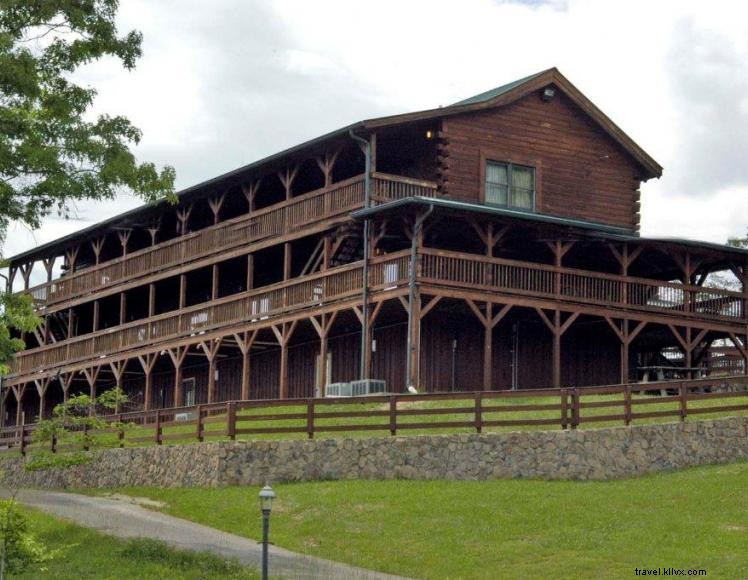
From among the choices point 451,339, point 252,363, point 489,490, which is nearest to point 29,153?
point 489,490

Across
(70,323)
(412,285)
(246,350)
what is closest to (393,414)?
(412,285)

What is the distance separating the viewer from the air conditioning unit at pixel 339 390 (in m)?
38.5

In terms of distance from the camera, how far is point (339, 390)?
3897 cm

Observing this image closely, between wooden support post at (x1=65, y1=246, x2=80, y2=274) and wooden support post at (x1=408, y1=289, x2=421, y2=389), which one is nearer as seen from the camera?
wooden support post at (x1=408, y1=289, x2=421, y2=389)

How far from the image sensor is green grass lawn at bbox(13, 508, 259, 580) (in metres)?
22.2

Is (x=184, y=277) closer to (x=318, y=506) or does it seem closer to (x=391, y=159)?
(x=391, y=159)

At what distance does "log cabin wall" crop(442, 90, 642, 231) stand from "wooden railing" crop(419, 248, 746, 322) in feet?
11.3

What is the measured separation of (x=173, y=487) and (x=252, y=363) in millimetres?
15646

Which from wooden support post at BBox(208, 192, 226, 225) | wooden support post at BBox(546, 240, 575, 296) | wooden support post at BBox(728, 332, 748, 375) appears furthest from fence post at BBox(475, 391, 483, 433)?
wooden support post at BBox(208, 192, 226, 225)

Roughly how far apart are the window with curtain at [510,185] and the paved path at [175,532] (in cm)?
1529

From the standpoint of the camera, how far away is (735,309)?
4256 centimetres

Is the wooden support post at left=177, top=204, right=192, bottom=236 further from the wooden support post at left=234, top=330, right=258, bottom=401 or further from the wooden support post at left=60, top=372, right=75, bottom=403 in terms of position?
the wooden support post at left=60, top=372, right=75, bottom=403

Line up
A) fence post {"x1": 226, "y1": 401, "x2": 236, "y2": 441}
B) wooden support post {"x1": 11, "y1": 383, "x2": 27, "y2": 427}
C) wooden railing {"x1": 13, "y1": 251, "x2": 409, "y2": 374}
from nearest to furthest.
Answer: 1. fence post {"x1": 226, "y1": 401, "x2": 236, "y2": 441}
2. wooden railing {"x1": 13, "y1": 251, "x2": 409, "y2": 374}
3. wooden support post {"x1": 11, "y1": 383, "x2": 27, "y2": 427}

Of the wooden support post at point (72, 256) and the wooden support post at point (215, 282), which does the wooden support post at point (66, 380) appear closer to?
the wooden support post at point (72, 256)
